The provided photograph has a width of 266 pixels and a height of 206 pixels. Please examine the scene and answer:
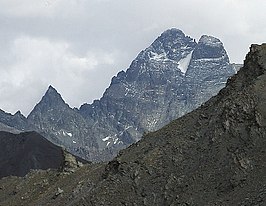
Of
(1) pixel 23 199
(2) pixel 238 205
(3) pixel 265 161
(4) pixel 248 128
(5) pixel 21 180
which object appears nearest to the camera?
(2) pixel 238 205

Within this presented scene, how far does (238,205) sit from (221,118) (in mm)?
8625

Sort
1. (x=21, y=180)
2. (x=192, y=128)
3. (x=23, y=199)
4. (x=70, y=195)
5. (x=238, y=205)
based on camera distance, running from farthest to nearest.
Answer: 1. (x=21, y=180)
2. (x=23, y=199)
3. (x=70, y=195)
4. (x=192, y=128)
5. (x=238, y=205)

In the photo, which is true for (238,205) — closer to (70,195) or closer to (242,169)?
(242,169)

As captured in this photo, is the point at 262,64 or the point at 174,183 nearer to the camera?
the point at 174,183

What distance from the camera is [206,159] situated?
38.6m

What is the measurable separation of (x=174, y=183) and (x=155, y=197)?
157 centimetres

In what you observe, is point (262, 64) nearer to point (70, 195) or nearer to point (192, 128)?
point (192, 128)

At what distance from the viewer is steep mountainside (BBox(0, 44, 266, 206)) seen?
117ft

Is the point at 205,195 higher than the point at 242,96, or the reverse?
the point at 242,96

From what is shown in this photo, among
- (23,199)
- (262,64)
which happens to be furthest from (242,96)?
(23,199)

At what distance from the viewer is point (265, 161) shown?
1401 inches

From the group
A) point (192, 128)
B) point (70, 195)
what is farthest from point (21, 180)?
point (192, 128)

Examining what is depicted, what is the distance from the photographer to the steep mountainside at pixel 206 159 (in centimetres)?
3578

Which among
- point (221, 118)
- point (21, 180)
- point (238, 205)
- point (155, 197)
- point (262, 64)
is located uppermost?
point (21, 180)
